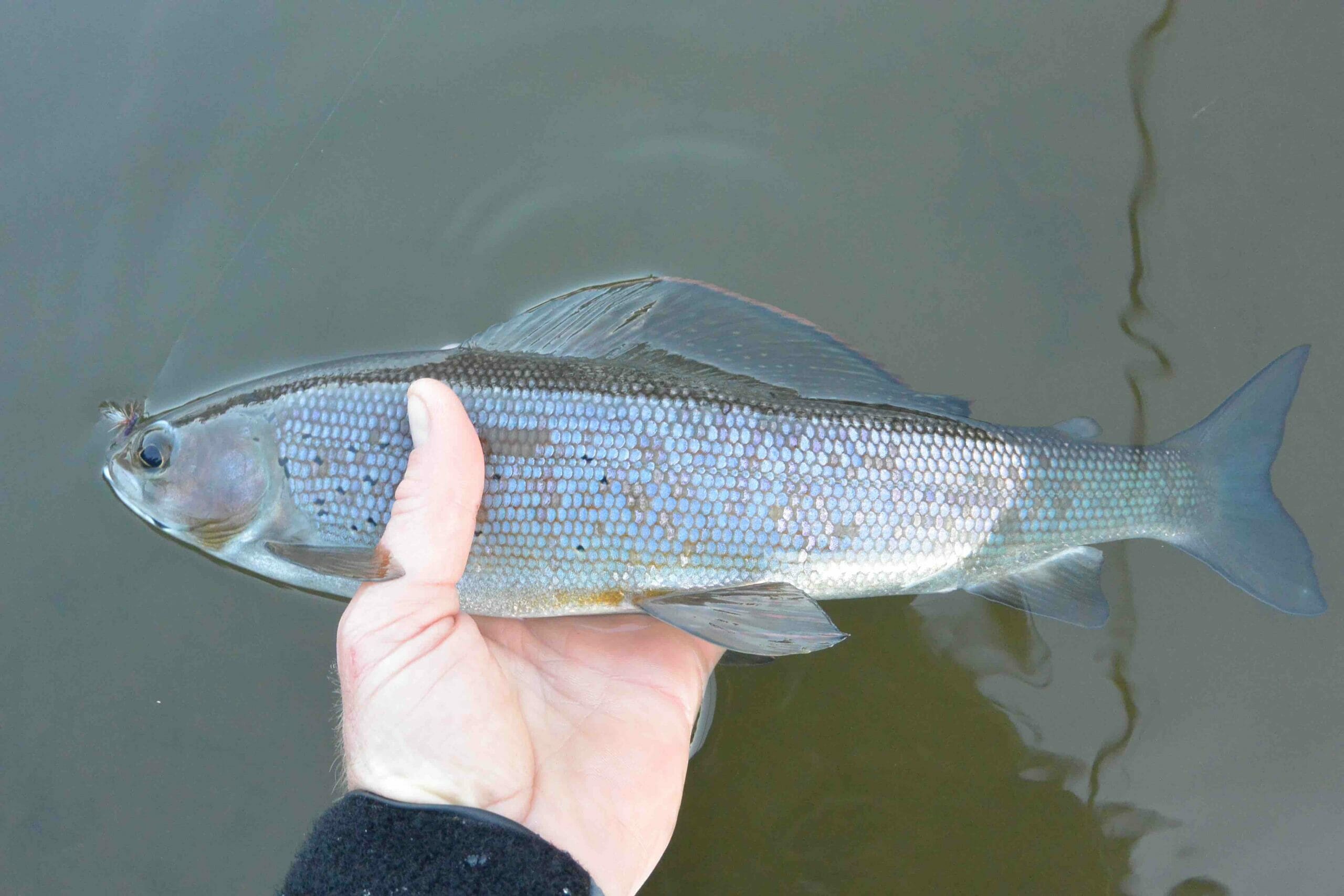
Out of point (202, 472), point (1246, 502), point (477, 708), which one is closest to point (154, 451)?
point (202, 472)

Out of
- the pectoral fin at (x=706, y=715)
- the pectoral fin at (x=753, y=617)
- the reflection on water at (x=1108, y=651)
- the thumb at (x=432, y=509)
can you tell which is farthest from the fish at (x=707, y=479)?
the pectoral fin at (x=706, y=715)

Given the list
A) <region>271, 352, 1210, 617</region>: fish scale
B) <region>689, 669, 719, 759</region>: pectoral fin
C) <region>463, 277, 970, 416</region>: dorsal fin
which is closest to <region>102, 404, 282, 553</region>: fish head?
<region>271, 352, 1210, 617</region>: fish scale

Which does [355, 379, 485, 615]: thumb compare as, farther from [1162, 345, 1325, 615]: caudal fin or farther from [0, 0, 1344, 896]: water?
[1162, 345, 1325, 615]: caudal fin

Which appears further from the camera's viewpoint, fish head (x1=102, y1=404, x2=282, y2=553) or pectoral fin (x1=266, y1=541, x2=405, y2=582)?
Answer: fish head (x1=102, y1=404, x2=282, y2=553)

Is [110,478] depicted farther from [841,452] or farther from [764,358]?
[841,452]

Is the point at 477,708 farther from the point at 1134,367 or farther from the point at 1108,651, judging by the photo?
the point at 1134,367

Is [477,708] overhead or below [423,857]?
overhead
